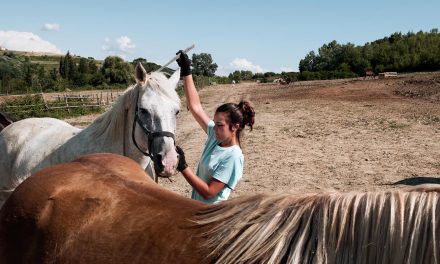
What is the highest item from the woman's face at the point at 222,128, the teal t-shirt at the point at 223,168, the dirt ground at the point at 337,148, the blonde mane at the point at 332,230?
the woman's face at the point at 222,128

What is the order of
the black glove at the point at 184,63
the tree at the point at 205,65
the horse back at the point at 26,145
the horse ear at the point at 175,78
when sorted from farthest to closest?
the tree at the point at 205,65 < the horse back at the point at 26,145 < the horse ear at the point at 175,78 < the black glove at the point at 184,63

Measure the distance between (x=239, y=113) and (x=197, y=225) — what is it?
134cm

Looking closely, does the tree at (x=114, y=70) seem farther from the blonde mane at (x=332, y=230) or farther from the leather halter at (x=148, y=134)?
the blonde mane at (x=332, y=230)

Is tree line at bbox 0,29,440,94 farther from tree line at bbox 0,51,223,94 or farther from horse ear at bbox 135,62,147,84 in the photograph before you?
horse ear at bbox 135,62,147,84

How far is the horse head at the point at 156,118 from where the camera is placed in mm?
3199

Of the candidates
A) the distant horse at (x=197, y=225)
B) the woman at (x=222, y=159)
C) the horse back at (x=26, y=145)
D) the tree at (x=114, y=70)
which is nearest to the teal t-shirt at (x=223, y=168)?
the woman at (x=222, y=159)

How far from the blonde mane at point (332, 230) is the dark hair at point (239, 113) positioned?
1.31 m

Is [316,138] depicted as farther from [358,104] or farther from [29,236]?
[29,236]

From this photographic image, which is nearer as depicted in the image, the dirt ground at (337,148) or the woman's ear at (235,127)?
the woman's ear at (235,127)

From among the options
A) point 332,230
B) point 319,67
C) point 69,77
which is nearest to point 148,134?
point 332,230

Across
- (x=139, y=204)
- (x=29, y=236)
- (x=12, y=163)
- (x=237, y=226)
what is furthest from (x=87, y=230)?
(x=12, y=163)

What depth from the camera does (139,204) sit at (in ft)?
4.94

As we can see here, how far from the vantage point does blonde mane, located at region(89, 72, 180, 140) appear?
3529 mm

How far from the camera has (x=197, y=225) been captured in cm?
128
